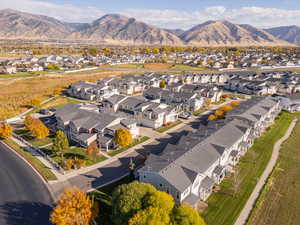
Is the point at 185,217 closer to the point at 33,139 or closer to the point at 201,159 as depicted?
the point at 201,159

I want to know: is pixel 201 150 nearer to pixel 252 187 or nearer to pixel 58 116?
pixel 252 187

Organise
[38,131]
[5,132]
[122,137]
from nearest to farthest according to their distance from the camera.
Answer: [122,137] → [38,131] → [5,132]

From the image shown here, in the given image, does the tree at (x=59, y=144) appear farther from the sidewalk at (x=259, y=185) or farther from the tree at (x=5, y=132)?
the sidewalk at (x=259, y=185)

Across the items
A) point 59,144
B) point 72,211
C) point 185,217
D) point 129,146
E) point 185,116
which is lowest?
point 129,146

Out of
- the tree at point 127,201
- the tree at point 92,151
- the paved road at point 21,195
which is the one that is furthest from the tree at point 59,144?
the tree at point 127,201

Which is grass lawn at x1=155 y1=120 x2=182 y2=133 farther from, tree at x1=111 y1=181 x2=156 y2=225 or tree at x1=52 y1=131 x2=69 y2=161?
tree at x1=111 y1=181 x2=156 y2=225

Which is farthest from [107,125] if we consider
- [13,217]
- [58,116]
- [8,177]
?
[13,217]

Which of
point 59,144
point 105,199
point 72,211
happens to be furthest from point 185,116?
point 72,211
